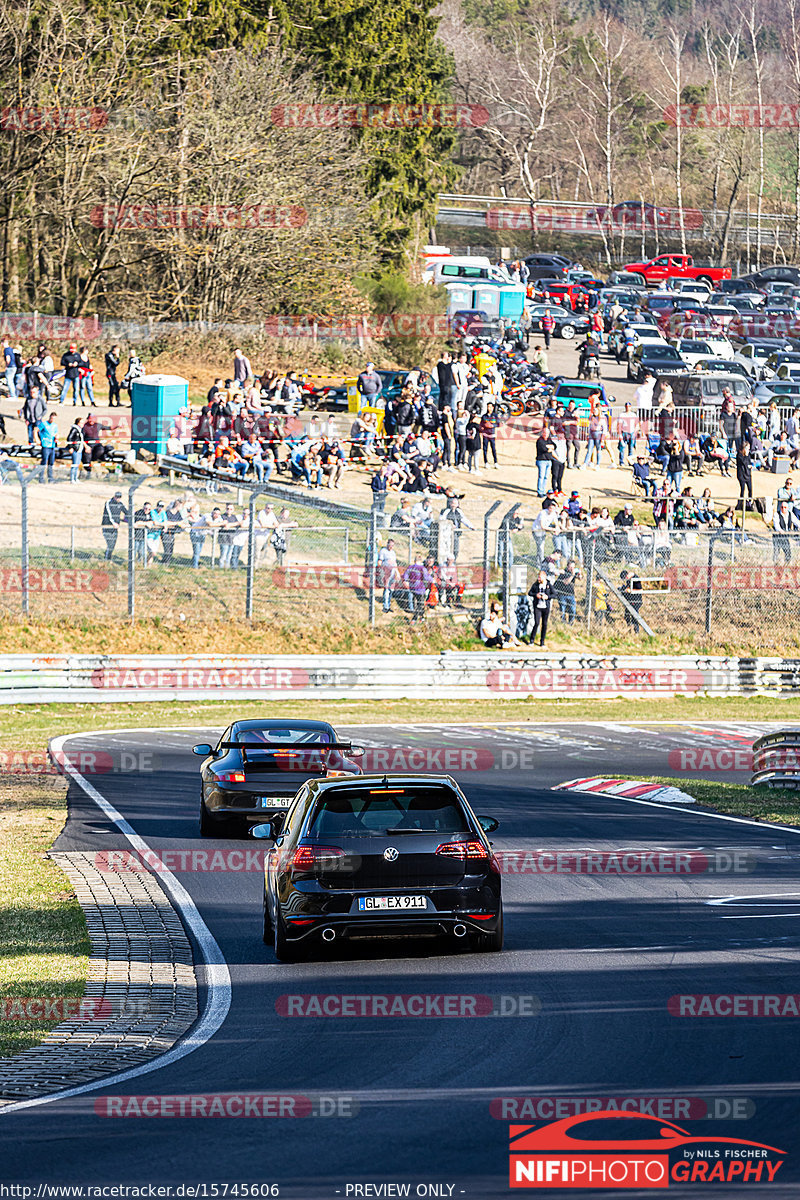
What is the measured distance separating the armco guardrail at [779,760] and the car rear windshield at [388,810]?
10.3 m

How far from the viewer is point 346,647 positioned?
30781mm

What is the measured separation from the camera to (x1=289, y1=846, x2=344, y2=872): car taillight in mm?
10492

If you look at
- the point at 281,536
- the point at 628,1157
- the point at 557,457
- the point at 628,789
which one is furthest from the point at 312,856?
the point at 557,457

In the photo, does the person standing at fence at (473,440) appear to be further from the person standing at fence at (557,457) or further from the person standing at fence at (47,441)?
the person standing at fence at (47,441)

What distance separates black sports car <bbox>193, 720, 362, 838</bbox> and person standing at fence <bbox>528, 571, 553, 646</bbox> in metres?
14.7

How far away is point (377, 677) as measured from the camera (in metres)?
29.5

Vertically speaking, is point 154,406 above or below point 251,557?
above

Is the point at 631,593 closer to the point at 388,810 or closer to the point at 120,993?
the point at 388,810

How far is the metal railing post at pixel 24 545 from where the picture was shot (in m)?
27.8

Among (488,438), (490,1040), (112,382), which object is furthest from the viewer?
(112,382)

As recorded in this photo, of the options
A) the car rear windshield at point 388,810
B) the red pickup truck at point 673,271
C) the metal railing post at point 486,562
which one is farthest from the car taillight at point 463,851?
the red pickup truck at point 673,271

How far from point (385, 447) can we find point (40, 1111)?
1330 inches

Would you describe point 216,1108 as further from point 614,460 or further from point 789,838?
point 614,460

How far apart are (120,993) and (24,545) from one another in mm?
19390
